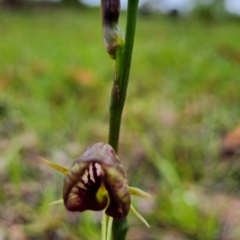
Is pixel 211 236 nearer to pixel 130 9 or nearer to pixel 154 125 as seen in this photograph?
pixel 130 9

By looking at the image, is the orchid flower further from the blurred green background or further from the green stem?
the blurred green background

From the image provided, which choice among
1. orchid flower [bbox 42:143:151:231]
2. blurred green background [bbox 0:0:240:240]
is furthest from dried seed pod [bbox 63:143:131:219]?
blurred green background [bbox 0:0:240:240]

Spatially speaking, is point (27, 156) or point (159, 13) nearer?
point (27, 156)

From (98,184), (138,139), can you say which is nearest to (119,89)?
(98,184)

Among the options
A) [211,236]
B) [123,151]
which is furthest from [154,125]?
[211,236]

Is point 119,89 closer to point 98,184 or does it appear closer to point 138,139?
point 98,184

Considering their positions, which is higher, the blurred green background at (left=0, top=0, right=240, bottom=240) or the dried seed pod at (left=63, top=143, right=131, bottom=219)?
the dried seed pod at (left=63, top=143, right=131, bottom=219)

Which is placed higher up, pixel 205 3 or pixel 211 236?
pixel 211 236
